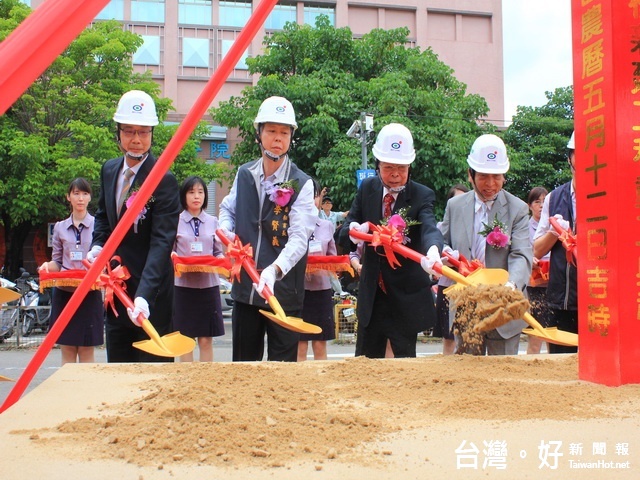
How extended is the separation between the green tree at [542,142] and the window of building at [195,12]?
1015 cm

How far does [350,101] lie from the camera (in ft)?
48.3

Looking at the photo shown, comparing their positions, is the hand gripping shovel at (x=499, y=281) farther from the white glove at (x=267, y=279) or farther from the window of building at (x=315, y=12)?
the window of building at (x=315, y=12)

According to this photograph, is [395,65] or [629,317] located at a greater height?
[395,65]

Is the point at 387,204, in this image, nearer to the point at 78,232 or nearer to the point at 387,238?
the point at 387,238

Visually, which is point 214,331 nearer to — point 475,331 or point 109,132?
point 475,331

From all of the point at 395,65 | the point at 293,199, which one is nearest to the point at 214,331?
the point at 293,199

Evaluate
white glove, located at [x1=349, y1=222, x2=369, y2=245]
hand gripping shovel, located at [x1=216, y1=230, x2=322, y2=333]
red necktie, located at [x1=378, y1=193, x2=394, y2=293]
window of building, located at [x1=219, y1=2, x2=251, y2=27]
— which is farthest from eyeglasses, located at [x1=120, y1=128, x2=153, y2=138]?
window of building, located at [x1=219, y1=2, x2=251, y2=27]

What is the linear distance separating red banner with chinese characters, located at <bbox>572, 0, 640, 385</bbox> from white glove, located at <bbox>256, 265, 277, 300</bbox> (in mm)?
1354

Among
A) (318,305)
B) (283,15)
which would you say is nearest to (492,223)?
(318,305)

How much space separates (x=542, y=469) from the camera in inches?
54.2

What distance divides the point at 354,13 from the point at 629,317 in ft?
72.7

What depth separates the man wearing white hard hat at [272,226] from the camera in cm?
334

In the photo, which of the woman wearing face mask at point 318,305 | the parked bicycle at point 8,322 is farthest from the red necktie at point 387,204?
the parked bicycle at point 8,322

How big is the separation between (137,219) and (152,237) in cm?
12
